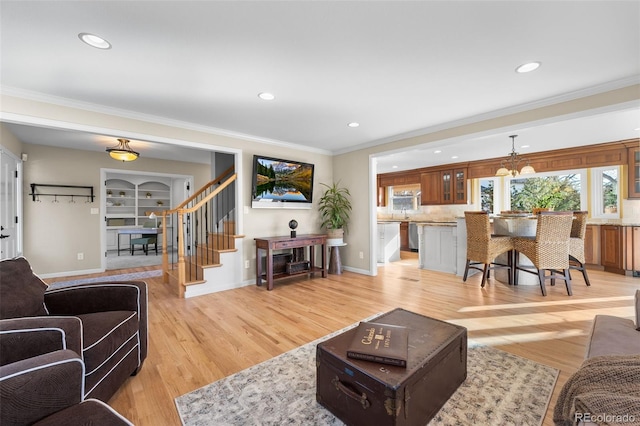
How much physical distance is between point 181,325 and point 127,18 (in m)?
2.58

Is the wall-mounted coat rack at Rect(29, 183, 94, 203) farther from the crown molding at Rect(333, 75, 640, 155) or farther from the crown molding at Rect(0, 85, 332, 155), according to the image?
the crown molding at Rect(333, 75, 640, 155)

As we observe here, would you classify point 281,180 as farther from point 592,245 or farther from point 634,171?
point 634,171

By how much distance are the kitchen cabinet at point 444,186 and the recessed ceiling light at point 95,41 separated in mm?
7186

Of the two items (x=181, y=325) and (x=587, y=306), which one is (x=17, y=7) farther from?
(x=587, y=306)

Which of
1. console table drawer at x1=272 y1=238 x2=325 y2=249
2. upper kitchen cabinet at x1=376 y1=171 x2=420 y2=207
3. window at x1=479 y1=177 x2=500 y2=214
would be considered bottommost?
console table drawer at x1=272 y1=238 x2=325 y2=249

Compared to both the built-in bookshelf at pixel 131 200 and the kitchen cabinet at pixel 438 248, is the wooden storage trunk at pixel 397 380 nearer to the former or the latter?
the kitchen cabinet at pixel 438 248

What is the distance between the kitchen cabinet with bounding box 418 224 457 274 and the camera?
16.2 feet

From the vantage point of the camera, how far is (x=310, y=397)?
1644 mm

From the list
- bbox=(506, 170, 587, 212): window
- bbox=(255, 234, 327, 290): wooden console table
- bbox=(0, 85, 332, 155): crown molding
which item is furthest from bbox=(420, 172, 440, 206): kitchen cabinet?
bbox=(0, 85, 332, 155): crown molding

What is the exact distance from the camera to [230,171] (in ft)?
16.0

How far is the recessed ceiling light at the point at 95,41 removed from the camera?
1.91 meters

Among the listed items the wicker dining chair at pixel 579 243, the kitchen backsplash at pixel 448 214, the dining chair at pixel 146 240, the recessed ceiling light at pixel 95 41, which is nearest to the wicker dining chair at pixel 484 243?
the wicker dining chair at pixel 579 243

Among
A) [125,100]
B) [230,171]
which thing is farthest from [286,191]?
[125,100]

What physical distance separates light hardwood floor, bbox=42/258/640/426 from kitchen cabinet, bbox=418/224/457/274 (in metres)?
0.48
